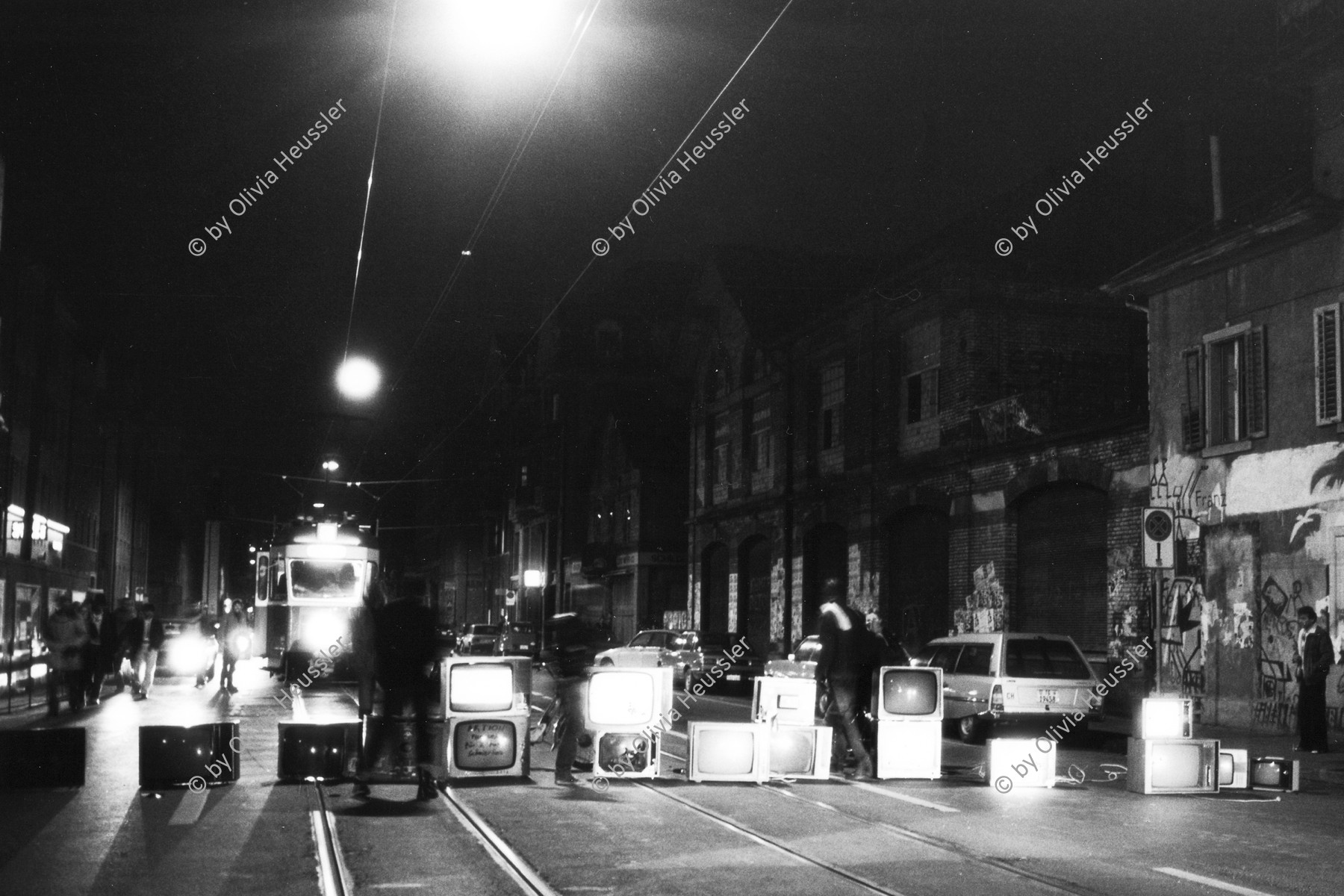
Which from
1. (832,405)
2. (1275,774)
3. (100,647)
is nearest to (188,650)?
(100,647)

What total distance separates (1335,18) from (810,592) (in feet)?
75.6

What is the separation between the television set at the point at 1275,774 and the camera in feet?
48.1

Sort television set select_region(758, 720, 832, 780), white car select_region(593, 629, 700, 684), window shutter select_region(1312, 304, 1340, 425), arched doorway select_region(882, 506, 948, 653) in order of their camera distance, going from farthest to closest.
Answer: arched doorway select_region(882, 506, 948, 653), white car select_region(593, 629, 700, 684), window shutter select_region(1312, 304, 1340, 425), television set select_region(758, 720, 832, 780)

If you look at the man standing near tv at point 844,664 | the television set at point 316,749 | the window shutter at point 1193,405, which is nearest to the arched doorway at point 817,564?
the window shutter at point 1193,405

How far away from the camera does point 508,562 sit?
269ft

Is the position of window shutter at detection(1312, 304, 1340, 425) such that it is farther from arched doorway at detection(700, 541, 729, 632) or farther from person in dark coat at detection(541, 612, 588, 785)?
arched doorway at detection(700, 541, 729, 632)

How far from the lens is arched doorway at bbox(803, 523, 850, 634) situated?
1620 inches

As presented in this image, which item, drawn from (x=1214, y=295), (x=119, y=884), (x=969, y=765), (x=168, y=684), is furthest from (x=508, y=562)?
(x=119, y=884)

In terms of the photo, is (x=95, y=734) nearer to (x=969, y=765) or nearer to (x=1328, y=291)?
(x=969, y=765)

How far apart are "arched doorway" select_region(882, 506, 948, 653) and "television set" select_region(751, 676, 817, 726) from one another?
19189mm

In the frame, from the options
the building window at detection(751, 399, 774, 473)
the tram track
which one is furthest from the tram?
the tram track

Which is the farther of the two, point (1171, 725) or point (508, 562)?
point (508, 562)

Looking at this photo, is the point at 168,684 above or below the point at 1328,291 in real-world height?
below

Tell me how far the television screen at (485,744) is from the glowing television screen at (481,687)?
13 cm
